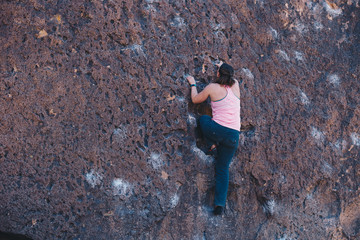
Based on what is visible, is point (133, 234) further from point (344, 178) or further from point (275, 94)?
point (344, 178)

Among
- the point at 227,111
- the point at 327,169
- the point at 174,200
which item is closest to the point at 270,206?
the point at 327,169

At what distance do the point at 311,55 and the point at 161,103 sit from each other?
74.7 inches

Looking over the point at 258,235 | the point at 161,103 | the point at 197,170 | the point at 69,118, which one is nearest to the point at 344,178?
the point at 258,235

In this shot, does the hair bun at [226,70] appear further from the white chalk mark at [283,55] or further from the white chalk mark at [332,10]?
the white chalk mark at [332,10]

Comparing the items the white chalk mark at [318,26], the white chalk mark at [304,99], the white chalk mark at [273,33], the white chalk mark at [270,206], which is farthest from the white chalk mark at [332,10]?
Answer: the white chalk mark at [270,206]

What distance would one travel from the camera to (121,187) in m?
3.19

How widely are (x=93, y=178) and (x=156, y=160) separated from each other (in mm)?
556

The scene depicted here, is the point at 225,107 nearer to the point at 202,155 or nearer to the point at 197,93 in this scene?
the point at 197,93

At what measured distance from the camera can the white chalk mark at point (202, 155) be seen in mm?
3469

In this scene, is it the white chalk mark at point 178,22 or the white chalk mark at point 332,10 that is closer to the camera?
the white chalk mark at point 178,22

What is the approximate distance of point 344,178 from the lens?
4.12m

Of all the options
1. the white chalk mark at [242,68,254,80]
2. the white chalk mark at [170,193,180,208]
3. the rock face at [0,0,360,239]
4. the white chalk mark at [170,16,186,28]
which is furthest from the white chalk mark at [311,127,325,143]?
the white chalk mark at [170,16,186,28]

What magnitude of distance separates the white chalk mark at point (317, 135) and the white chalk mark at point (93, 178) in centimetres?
228

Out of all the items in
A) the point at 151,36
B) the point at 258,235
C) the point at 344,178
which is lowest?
the point at 258,235
